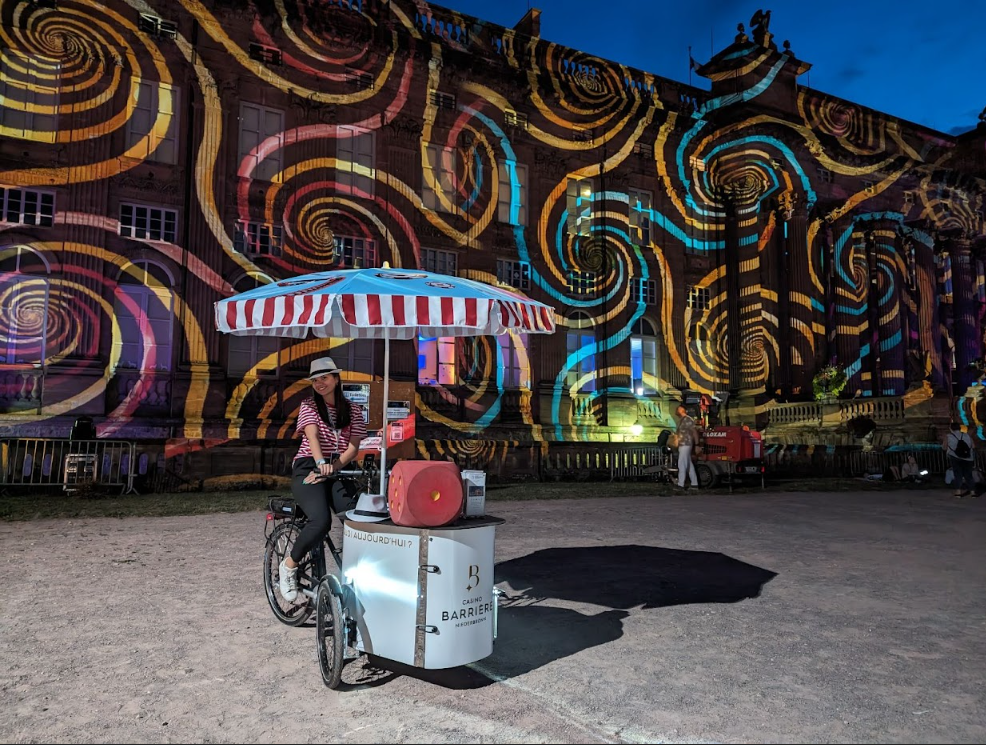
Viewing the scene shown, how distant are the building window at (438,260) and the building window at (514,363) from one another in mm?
3054

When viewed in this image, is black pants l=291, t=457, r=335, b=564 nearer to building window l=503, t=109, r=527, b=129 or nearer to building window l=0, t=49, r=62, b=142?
building window l=0, t=49, r=62, b=142

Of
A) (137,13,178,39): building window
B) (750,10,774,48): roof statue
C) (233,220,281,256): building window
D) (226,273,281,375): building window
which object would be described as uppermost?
(750,10,774,48): roof statue

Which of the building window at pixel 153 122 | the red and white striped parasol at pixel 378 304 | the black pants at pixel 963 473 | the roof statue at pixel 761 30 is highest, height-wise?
the roof statue at pixel 761 30

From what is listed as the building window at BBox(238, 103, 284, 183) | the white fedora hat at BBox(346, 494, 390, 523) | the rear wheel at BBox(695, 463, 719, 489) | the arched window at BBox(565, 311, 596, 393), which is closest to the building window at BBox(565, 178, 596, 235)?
the arched window at BBox(565, 311, 596, 393)

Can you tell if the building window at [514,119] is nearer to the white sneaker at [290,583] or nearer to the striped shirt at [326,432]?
the striped shirt at [326,432]

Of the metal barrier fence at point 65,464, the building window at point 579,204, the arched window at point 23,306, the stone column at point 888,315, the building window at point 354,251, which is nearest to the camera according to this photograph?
the metal barrier fence at point 65,464

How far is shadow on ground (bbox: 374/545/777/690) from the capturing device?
4.73 m

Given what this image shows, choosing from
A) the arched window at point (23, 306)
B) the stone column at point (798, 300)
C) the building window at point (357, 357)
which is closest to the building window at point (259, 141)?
the building window at point (357, 357)

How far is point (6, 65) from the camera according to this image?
19.2 meters

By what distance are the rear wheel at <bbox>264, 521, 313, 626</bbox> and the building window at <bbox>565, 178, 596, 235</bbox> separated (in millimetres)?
22957

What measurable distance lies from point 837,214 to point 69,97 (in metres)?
30.6

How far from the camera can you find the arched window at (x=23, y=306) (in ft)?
60.5

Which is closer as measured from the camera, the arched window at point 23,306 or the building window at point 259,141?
the arched window at point 23,306

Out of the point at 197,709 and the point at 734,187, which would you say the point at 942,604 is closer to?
the point at 197,709
